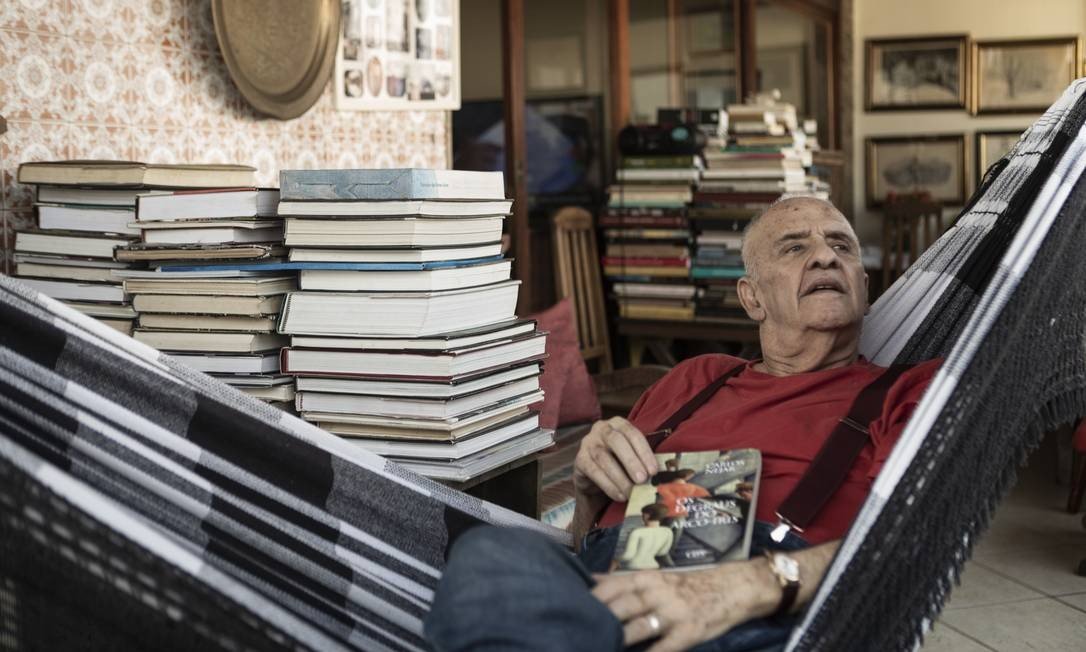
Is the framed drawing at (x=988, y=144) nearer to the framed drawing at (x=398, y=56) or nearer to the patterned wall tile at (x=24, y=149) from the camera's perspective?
the framed drawing at (x=398, y=56)

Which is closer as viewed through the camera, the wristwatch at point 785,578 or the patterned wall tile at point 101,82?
the wristwatch at point 785,578

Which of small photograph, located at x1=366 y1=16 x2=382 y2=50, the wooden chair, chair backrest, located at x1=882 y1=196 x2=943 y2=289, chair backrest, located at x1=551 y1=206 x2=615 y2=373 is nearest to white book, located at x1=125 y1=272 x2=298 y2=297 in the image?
small photograph, located at x1=366 y1=16 x2=382 y2=50

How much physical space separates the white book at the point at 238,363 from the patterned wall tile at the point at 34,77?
641mm

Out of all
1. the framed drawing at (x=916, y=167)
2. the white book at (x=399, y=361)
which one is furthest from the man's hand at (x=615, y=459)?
the framed drawing at (x=916, y=167)

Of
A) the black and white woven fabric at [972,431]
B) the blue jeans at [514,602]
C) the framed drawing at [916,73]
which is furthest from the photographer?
the framed drawing at [916,73]

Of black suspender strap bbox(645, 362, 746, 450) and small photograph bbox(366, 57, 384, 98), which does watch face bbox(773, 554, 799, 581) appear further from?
small photograph bbox(366, 57, 384, 98)

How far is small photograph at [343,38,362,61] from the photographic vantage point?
3080mm

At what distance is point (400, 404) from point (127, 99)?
1.04 metres

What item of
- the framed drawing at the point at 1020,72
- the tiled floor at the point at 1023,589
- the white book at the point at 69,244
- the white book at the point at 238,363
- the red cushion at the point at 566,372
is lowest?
the tiled floor at the point at 1023,589

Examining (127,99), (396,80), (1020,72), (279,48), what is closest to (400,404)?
(127,99)

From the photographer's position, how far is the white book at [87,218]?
216cm

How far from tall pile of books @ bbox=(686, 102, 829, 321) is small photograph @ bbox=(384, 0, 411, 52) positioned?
1.88 meters

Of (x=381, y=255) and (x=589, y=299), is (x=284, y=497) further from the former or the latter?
(x=589, y=299)

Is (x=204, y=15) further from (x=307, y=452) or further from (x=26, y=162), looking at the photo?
(x=307, y=452)
